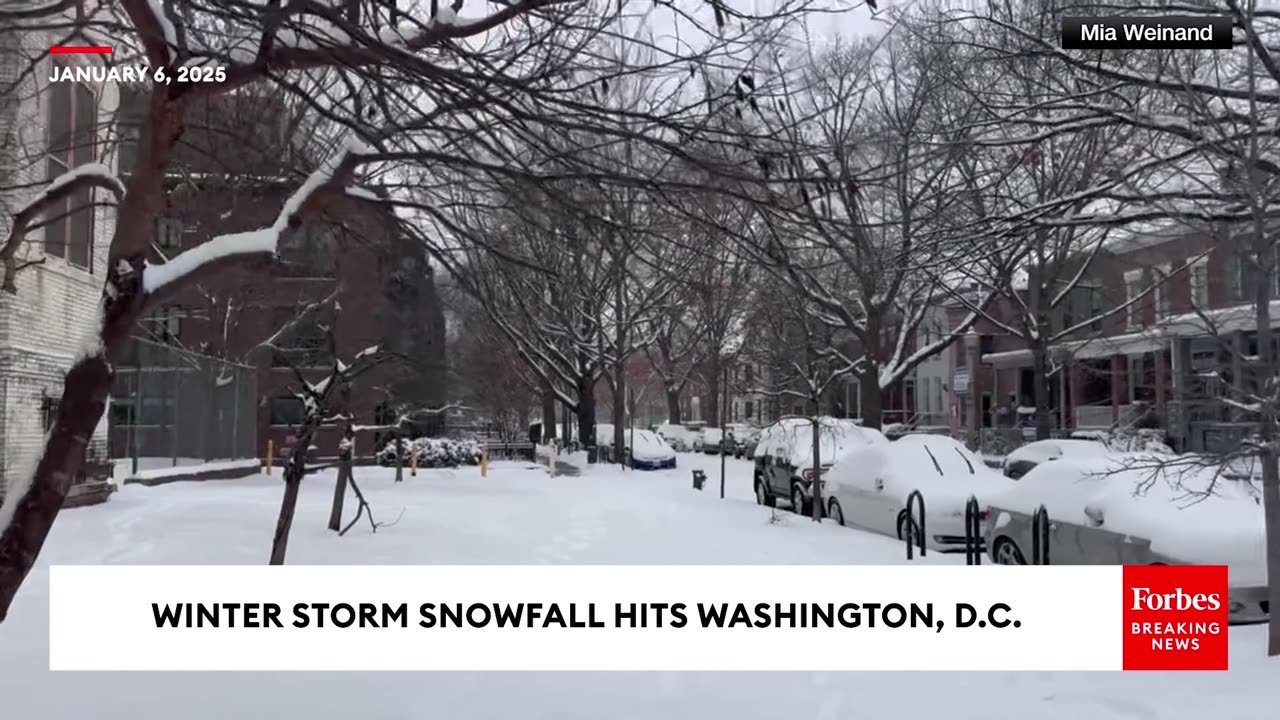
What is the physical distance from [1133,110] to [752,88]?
5.09m

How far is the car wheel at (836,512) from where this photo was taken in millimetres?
16016

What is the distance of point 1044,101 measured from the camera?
31.2ft

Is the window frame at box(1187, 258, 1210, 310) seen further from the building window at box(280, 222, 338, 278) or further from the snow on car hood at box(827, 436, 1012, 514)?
the building window at box(280, 222, 338, 278)

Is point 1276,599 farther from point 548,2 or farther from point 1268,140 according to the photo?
point 548,2

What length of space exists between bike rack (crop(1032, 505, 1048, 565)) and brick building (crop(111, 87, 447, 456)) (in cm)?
607

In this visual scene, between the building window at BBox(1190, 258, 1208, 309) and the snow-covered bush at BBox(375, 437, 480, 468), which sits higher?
the building window at BBox(1190, 258, 1208, 309)

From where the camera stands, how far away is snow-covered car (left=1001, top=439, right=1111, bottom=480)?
70.7 ft

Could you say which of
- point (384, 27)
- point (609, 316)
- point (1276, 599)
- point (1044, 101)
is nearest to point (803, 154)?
point (384, 27)

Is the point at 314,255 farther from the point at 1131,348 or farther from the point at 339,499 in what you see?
the point at 1131,348

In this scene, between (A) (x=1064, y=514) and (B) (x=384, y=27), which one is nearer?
(B) (x=384, y=27)

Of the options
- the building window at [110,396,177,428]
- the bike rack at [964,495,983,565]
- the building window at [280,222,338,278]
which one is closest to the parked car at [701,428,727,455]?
the building window at [280,222,338,278]

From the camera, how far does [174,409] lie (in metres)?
22.4

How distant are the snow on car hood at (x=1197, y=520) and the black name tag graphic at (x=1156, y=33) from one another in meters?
3.08

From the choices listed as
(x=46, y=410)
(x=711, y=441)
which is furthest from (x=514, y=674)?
(x=711, y=441)
